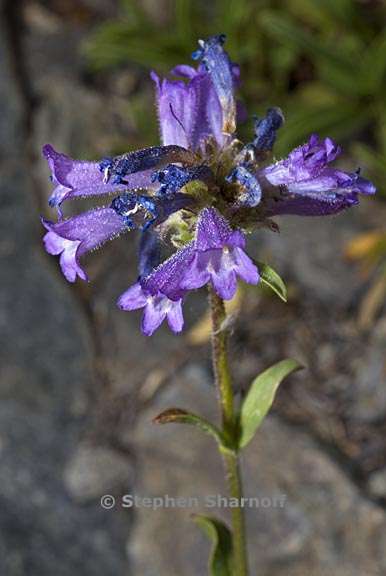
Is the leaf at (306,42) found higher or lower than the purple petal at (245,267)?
lower

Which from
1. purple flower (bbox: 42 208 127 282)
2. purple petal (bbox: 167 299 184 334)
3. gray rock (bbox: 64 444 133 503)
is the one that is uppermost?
purple flower (bbox: 42 208 127 282)

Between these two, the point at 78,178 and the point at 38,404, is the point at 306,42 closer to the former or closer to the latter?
the point at 38,404

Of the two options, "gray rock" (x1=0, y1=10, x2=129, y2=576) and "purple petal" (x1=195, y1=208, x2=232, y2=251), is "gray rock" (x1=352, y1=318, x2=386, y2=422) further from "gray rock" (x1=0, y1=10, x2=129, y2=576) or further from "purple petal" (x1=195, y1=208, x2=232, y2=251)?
"purple petal" (x1=195, y1=208, x2=232, y2=251)

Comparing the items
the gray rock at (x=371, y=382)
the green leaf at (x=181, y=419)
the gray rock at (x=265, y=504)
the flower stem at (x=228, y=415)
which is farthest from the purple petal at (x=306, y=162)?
the gray rock at (x=371, y=382)


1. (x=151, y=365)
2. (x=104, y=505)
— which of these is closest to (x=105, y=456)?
(x=104, y=505)

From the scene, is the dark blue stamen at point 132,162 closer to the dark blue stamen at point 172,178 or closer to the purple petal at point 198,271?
the dark blue stamen at point 172,178

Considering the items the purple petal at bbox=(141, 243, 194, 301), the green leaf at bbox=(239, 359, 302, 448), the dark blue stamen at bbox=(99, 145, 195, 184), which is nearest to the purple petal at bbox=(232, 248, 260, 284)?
the purple petal at bbox=(141, 243, 194, 301)

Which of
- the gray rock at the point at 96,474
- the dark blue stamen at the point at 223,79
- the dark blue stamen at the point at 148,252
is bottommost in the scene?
the gray rock at the point at 96,474

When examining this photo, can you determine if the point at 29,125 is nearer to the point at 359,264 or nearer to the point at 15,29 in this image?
the point at 15,29
